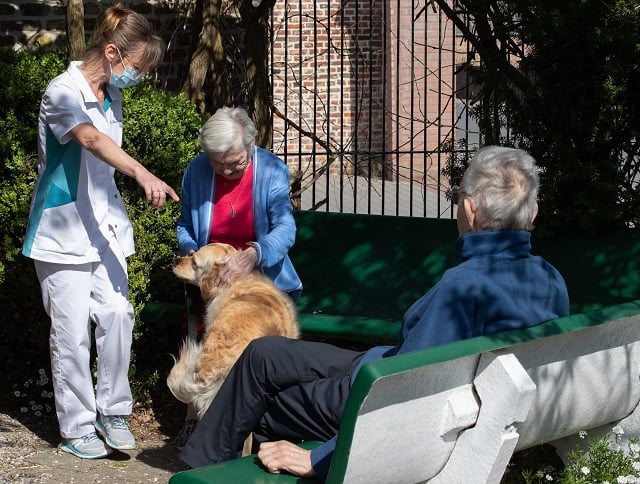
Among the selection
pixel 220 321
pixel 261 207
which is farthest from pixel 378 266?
pixel 220 321

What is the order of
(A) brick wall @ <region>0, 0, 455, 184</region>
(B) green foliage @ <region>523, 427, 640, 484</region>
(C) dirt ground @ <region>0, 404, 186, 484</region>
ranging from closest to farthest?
(B) green foliage @ <region>523, 427, 640, 484</region> → (C) dirt ground @ <region>0, 404, 186, 484</region> → (A) brick wall @ <region>0, 0, 455, 184</region>

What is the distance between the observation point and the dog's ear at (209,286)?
4.80 m

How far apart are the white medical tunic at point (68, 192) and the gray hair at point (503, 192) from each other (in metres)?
2.02

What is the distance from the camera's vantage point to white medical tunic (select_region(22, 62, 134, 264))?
4707 mm

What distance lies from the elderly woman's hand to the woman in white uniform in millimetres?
468

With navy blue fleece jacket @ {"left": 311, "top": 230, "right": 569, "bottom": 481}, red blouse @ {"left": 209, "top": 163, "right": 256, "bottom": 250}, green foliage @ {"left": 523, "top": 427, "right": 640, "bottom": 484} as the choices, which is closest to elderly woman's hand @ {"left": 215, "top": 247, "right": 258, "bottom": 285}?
red blouse @ {"left": 209, "top": 163, "right": 256, "bottom": 250}

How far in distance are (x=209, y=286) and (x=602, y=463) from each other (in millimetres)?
1937

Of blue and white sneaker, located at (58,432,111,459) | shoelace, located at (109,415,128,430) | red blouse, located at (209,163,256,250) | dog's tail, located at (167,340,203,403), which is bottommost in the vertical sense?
blue and white sneaker, located at (58,432,111,459)

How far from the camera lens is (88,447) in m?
4.95

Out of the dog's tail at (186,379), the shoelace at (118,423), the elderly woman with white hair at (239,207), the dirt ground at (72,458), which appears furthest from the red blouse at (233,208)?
the dirt ground at (72,458)

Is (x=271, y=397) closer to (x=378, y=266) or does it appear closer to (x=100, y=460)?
(x=100, y=460)

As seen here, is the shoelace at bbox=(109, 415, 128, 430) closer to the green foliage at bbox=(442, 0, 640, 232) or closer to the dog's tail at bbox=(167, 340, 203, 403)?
the dog's tail at bbox=(167, 340, 203, 403)

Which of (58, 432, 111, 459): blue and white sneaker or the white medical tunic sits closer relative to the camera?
the white medical tunic

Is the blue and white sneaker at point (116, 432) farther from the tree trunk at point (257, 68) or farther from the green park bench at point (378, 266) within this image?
the tree trunk at point (257, 68)
